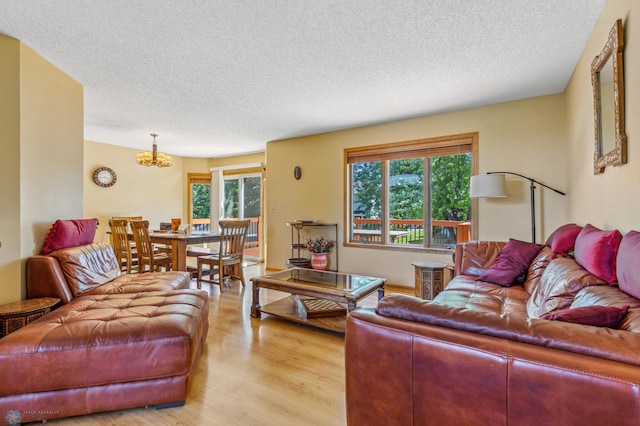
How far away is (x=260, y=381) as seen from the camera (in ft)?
6.25

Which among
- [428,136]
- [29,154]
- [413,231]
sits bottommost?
[413,231]

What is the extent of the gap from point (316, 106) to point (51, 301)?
3.03 m

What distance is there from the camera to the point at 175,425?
4.98 ft

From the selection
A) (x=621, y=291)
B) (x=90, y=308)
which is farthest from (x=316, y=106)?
(x=621, y=291)

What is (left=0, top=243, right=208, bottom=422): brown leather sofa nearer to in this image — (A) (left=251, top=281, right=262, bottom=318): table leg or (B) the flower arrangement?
(A) (left=251, top=281, right=262, bottom=318): table leg

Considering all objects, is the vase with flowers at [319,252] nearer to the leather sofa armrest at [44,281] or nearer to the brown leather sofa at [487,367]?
the leather sofa armrest at [44,281]

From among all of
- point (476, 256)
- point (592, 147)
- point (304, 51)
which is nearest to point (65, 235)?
point (304, 51)

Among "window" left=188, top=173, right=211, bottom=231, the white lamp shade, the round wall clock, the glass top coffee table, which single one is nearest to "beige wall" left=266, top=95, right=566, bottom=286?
the white lamp shade

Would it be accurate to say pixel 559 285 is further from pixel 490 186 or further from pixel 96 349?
pixel 96 349

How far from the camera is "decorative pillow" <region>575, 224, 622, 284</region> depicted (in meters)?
1.48

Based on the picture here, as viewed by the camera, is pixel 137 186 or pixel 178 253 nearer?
pixel 178 253

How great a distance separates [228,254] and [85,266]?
1.87m

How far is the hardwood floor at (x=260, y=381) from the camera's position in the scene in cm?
157

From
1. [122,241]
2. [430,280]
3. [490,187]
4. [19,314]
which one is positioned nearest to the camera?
[19,314]
